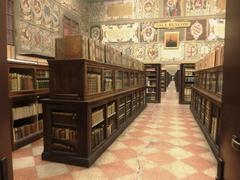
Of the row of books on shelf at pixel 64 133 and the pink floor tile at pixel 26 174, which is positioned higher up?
the row of books on shelf at pixel 64 133

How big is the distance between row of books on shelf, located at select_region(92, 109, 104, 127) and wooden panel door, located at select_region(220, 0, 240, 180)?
2.08m

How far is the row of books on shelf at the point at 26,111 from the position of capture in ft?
12.6

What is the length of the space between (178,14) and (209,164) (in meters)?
9.04

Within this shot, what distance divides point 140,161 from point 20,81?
109 inches

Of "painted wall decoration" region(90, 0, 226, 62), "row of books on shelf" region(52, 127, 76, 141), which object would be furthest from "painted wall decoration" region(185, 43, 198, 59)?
"row of books on shelf" region(52, 127, 76, 141)

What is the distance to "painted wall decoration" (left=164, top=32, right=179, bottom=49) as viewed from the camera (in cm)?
1054

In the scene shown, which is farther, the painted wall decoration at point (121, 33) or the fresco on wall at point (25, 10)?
the painted wall decoration at point (121, 33)

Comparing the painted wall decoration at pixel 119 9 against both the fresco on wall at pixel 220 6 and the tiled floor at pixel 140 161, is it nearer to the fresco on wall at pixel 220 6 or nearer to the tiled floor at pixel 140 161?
the fresco on wall at pixel 220 6

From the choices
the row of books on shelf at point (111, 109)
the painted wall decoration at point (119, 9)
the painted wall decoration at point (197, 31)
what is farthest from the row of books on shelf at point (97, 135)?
the painted wall decoration at point (119, 9)

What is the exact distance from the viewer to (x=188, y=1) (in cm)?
1027

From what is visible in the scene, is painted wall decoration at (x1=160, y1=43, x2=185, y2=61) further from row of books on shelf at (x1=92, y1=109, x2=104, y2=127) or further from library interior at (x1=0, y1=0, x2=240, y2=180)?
row of books on shelf at (x1=92, y1=109, x2=104, y2=127)

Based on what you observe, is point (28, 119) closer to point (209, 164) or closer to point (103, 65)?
point (103, 65)

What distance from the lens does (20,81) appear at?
396 cm

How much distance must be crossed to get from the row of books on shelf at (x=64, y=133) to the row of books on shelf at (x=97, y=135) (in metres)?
0.35
